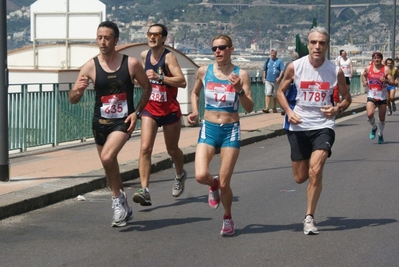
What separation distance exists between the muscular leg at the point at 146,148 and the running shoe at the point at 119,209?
104 centimetres

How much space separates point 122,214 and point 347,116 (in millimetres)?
20414

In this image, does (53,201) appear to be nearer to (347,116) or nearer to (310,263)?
(310,263)

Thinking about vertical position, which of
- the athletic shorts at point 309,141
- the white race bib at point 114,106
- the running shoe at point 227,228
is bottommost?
the running shoe at point 227,228

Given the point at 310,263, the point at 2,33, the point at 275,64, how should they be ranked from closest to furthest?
the point at 310,263
the point at 2,33
the point at 275,64

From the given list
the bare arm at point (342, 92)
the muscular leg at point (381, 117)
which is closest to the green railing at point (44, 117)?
the muscular leg at point (381, 117)

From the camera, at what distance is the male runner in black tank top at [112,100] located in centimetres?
920

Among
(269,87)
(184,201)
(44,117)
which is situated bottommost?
(184,201)

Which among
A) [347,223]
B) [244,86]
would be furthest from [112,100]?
[347,223]

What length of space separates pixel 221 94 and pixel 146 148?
174cm

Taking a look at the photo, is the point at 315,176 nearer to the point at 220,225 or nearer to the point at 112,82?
the point at 220,225

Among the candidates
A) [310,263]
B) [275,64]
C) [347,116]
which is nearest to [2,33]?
[310,263]

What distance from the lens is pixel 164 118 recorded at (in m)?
10.9

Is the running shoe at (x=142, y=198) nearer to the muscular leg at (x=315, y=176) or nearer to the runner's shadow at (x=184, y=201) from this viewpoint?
the runner's shadow at (x=184, y=201)

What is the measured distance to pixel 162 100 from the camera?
10.8m
